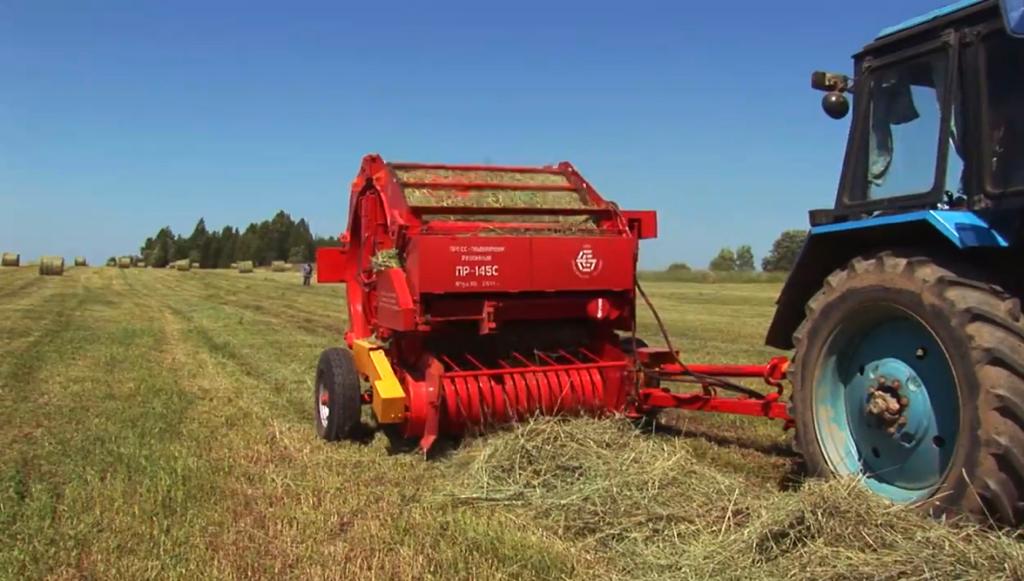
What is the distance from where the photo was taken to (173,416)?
6.80 m

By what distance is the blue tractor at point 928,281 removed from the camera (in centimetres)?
313

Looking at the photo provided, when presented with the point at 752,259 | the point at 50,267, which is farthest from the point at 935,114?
the point at 752,259

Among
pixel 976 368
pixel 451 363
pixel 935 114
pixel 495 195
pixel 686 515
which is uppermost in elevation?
pixel 935 114

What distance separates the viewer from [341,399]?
20.5 feet

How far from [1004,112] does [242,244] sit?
269 ft

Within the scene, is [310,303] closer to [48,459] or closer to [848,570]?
[48,459]

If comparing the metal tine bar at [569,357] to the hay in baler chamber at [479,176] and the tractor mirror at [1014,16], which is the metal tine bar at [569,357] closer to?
the hay in baler chamber at [479,176]

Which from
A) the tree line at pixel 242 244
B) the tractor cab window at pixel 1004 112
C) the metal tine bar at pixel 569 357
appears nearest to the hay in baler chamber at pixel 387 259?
the metal tine bar at pixel 569 357

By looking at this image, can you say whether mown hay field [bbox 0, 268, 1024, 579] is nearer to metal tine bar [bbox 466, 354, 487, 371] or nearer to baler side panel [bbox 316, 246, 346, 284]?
metal tine bar [bbox 466, 354, 487, 371]

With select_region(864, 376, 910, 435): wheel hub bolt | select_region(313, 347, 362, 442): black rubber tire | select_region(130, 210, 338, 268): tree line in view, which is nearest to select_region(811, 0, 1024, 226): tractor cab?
select_region(864, 376, 910, 435): wheel hub bolt

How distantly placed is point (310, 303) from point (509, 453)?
18.4m

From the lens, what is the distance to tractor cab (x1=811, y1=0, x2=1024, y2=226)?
3.52 metres

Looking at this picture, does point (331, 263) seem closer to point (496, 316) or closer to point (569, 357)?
point (496, 316)

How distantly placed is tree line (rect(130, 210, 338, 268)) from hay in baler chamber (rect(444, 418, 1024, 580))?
74.5 meters
